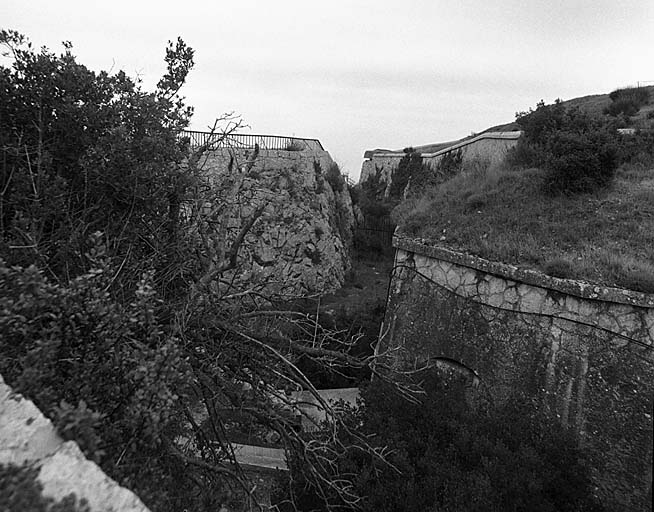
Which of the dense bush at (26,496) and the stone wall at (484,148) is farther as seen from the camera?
the stone wall at (484,148)

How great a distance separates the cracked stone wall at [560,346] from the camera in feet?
19.6

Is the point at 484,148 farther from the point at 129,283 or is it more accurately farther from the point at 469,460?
the point at 129,283

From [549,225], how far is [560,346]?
2.16 metres

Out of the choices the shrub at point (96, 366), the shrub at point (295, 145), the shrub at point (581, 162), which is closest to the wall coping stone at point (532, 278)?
the shrub at point (581, 162)

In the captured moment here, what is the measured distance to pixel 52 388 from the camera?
2.32m

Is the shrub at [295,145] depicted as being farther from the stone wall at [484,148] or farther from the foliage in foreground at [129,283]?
the foliage in foreground at [129,283]

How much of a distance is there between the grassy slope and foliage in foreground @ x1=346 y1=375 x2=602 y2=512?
2.08 meters

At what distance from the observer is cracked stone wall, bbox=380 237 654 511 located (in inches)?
235

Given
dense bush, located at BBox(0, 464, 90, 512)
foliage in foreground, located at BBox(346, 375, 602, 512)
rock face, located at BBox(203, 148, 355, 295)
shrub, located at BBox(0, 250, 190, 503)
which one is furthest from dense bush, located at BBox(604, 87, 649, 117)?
dense bush, located at BBox(0, 464, 90, 512)

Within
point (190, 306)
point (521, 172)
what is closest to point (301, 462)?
point (190, 306)

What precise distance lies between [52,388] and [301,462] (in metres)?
2.56

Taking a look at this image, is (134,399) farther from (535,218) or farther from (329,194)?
(329,194)

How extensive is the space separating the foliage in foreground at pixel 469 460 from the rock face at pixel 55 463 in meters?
4.45

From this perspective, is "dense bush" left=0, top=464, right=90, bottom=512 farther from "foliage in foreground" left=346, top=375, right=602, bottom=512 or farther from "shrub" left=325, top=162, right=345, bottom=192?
"shrub" left=325, top=162, right=345, bottom=192
